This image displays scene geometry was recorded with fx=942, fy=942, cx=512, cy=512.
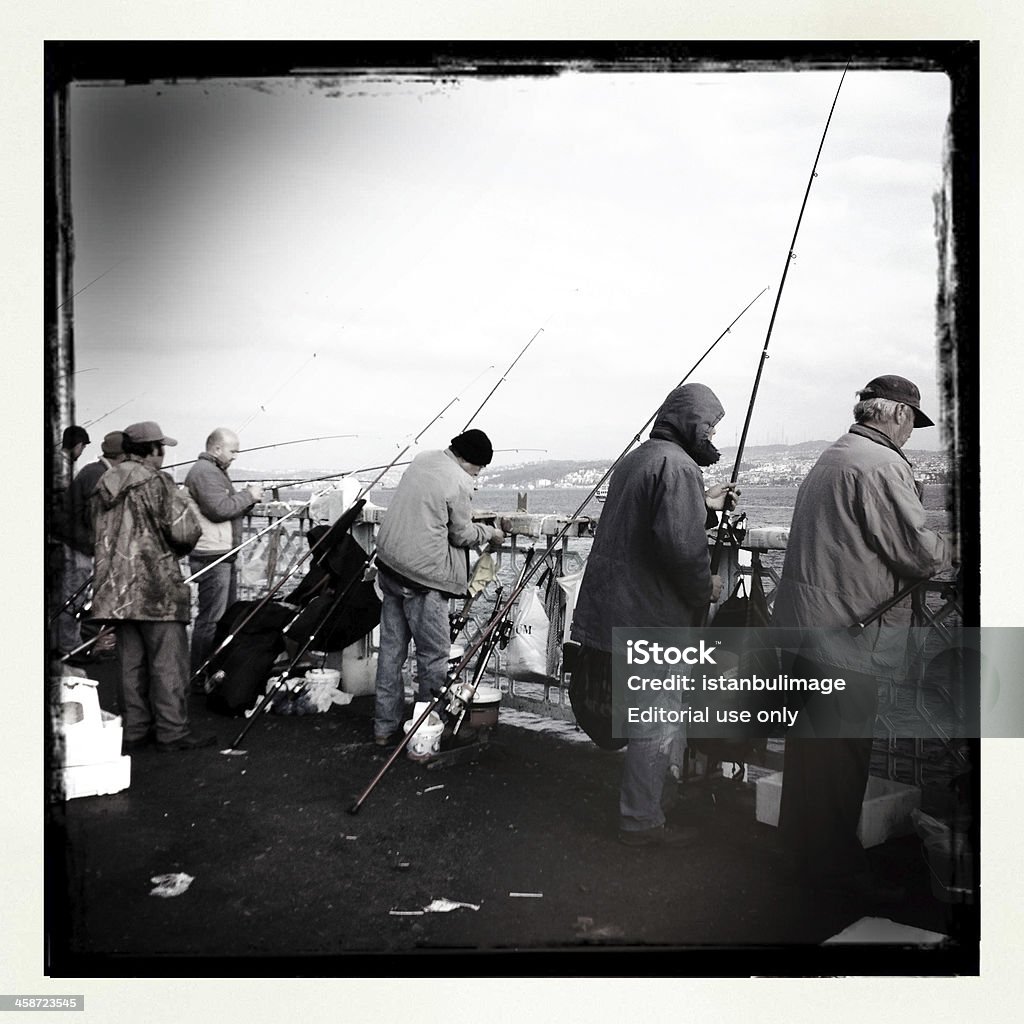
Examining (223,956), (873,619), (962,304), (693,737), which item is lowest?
(223,956)

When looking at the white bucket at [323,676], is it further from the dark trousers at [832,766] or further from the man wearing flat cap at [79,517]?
the dark trousers at [832,766]

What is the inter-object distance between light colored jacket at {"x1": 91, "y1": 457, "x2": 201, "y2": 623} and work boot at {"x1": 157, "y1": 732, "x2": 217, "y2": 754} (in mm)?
477

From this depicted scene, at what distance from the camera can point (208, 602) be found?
4445 mm

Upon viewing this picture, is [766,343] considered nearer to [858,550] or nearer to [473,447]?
[858,550]

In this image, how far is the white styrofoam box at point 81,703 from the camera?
3.03 m

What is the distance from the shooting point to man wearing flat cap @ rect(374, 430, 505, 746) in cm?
366

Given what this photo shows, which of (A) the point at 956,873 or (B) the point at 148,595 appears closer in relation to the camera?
(A) the point at 956,873

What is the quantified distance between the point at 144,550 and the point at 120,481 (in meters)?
0.35

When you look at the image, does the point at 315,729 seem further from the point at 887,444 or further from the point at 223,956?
the point at 887,444

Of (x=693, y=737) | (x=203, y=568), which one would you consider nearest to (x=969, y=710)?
(x=693, y=737)

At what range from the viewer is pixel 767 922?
2.58 metres

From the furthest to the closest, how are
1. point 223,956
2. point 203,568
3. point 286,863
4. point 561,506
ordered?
point 203,568 < point 561,506 < point 286,863 < point 223,956

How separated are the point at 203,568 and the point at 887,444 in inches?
120

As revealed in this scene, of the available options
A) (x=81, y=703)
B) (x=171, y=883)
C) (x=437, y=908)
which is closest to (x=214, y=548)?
(x=81, y=703)
